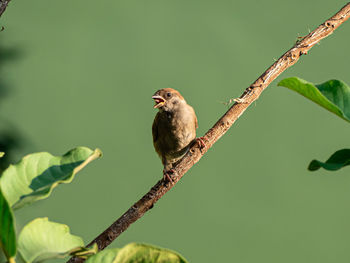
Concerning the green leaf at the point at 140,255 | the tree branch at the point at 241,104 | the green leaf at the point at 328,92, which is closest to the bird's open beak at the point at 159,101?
the tree branch at the point at 241,104

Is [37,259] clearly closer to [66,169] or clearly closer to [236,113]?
[66,169]

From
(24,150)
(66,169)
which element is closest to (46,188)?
(66,169)

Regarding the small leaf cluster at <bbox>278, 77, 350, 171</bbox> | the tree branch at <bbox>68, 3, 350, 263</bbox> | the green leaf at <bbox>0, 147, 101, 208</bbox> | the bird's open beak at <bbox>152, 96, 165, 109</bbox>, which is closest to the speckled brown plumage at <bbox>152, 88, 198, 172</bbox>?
the bird's open beak at <bbox>152, 96, 165, 109</bbox>

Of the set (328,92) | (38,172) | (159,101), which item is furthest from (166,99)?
(38,172)

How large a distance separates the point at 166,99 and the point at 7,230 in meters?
1.80

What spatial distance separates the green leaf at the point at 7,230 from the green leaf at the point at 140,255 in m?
0.11

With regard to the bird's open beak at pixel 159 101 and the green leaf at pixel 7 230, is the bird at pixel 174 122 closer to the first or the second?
the bird's open beak at pixel 159 101

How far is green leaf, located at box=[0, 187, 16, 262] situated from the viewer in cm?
53

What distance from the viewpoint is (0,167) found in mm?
3336

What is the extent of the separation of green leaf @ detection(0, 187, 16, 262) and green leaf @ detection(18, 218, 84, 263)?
7 centimetres

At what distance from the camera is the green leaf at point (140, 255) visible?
0.57 meters

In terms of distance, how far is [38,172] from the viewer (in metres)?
0.70

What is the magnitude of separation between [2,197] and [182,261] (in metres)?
0.24

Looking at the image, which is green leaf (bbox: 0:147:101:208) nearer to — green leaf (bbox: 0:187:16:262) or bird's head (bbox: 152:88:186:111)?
green leaf (bbox: 0:187:16:262)
